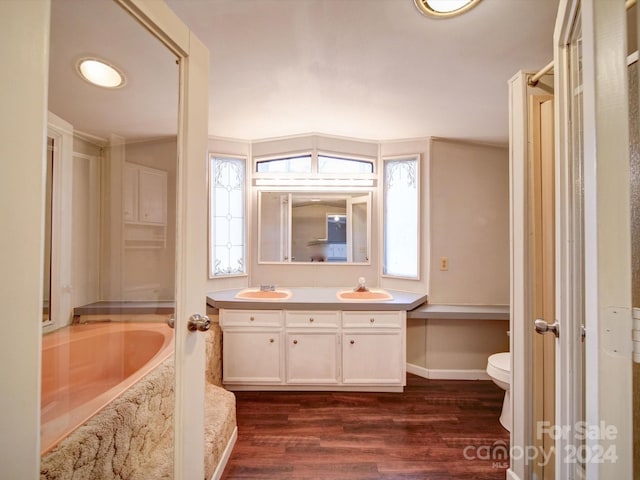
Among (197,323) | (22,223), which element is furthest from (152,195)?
(22,223)

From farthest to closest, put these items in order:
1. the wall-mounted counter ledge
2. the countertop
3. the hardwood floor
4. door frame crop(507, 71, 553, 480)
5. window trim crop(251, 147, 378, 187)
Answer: window trim crop(251, 147, 378, 187), the wall-mounted counter ledge, the countertop, the hardwood floor, door frame crop(507, 71, 553, 480)

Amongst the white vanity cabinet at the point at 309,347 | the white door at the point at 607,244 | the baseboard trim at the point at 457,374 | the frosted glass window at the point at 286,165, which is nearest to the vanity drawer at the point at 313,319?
the white vanity cabinet at the point at 309,347

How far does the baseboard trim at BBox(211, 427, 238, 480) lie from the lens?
1.49 m

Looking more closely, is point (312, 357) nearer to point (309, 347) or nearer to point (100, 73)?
point (309, 347)

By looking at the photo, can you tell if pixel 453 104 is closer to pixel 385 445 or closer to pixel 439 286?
pixel 439 286

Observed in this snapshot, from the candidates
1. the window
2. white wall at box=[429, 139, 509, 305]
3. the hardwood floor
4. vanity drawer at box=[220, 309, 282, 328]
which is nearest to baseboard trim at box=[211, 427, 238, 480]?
Answer: the hardwood floor

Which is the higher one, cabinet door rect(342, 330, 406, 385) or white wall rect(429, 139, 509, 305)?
white wall rect(429, 139, 509, 305)

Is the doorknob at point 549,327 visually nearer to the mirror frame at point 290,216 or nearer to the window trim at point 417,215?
the window trim at point 417,215

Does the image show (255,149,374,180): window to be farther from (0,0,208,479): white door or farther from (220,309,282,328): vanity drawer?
(0,0,208,479): white door

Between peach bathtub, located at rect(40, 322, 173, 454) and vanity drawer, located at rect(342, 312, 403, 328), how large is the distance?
1469 mm

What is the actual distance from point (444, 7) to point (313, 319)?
2074mm

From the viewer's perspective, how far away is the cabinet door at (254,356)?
7.69ft

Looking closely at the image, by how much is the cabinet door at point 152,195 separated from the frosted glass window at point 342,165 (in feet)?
6.11

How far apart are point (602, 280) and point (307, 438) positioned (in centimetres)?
185
